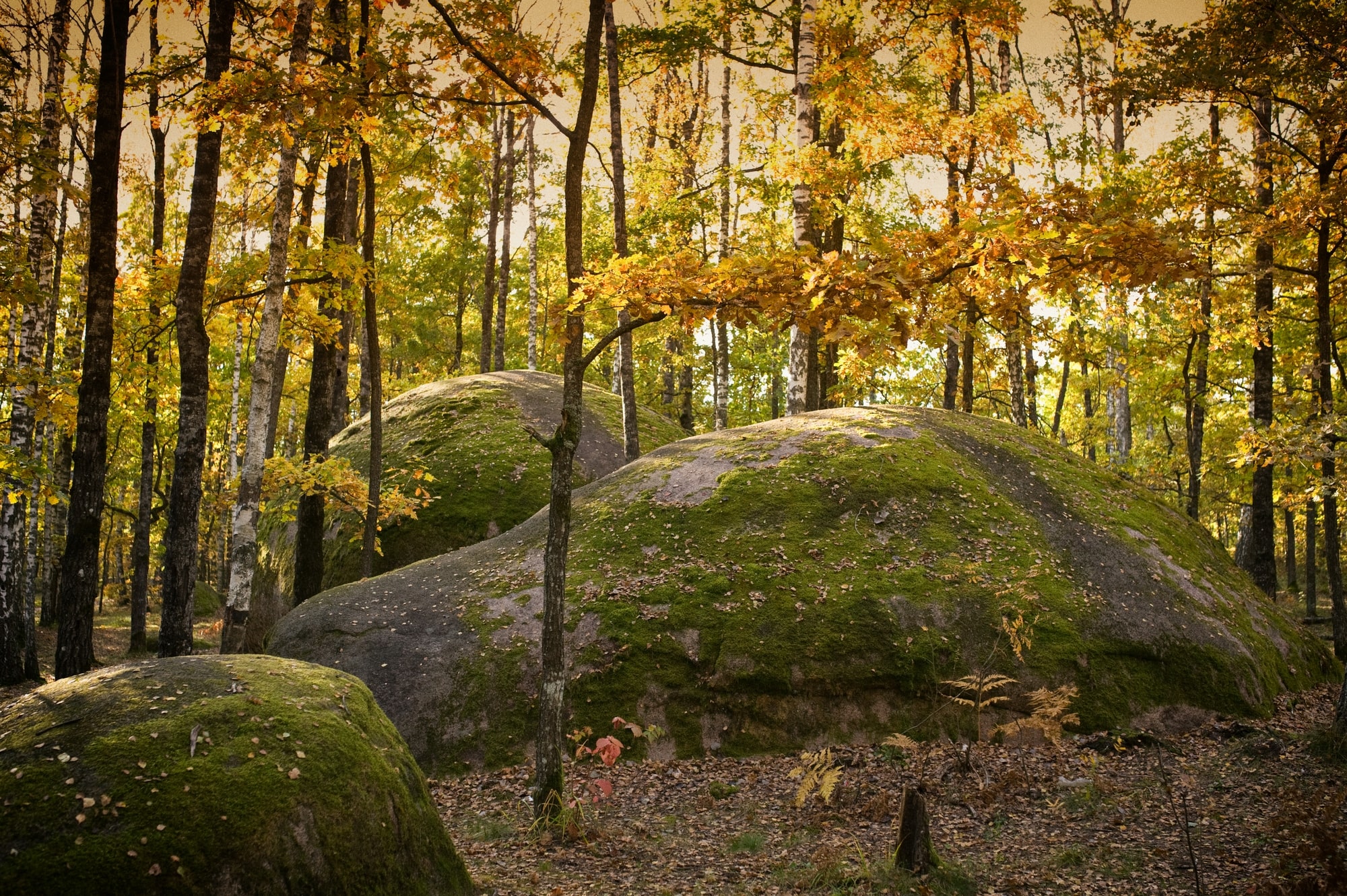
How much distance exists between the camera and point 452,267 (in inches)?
1005

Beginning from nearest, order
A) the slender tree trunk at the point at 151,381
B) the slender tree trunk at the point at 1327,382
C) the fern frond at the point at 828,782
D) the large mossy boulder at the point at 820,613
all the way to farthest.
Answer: the fern frond at the point at 828,782, the large mossy boulder at the point at 820,613, the slender tree trunk at the point at 1327,382, the slender tree trunk at the point at 151,381

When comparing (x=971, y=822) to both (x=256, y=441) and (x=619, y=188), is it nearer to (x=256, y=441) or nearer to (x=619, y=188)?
(x=256, y=441)

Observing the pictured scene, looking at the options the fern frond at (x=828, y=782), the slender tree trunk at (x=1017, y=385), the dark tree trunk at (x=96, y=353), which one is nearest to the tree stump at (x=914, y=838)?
the fern frond at (x=828, y=782)

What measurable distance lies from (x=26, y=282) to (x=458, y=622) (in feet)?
16.9

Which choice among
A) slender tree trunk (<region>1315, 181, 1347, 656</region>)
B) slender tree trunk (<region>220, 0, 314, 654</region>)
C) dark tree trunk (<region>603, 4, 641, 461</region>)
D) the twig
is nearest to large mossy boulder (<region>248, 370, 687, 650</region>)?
dark tree trunk (<region>603, 4, 641, 461</region>)

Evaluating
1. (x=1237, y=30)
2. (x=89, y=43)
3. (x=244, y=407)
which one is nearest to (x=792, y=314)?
(x=1237, y=30)

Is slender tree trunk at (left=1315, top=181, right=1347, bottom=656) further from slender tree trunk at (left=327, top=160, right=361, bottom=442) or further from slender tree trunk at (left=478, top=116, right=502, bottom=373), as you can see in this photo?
slender tree trunk at (left=478, top=116, right=502, bottom=373)

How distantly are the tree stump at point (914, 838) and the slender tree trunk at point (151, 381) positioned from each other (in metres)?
11.4

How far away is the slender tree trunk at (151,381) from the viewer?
11961 mm

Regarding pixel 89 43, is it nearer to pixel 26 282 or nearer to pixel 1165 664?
pixel 26 282

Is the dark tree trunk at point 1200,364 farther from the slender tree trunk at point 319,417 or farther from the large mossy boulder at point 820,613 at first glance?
the slender tree trunk at point 319,417

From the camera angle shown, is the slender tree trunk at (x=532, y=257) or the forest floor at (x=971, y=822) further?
the slender tree trunk at (x=532, y=257)

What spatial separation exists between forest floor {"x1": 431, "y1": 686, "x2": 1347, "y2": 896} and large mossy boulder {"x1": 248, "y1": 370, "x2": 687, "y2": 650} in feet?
24.4

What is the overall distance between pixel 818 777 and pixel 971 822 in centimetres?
129
